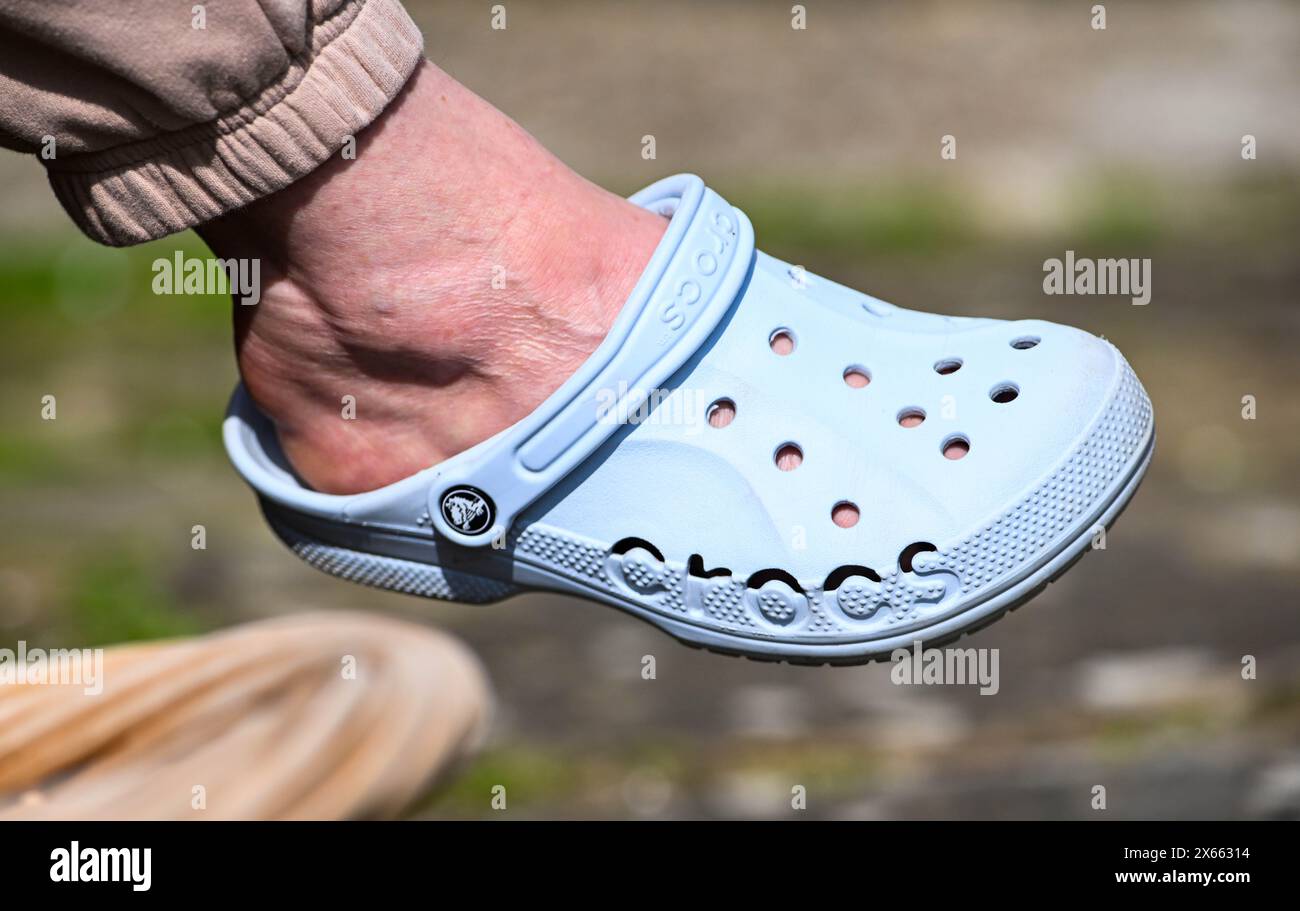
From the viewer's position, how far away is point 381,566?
894 millimetres

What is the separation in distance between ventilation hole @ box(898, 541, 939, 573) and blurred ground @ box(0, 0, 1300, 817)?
1.84 ft

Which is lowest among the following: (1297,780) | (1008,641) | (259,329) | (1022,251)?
(1297,780)

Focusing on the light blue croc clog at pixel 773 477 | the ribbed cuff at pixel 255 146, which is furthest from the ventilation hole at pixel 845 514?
the ribbed cuff at pixel 255 146

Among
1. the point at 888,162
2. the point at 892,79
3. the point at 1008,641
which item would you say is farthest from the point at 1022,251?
the point at 1008,641

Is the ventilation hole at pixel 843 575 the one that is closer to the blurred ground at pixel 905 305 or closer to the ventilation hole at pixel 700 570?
the ventilation hole at pixel 700 570

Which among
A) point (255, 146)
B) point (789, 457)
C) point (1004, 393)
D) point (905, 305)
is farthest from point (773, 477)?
point (905, 305)

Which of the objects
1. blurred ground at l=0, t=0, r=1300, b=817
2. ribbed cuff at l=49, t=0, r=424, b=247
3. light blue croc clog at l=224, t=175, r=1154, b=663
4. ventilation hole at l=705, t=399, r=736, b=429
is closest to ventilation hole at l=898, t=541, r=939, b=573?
light blue croc clog at l=224, t=175, r=1154, b=663

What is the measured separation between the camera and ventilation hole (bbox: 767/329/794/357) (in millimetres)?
866

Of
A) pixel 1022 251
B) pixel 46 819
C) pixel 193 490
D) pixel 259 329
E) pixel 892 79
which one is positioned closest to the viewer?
pixel 259 329

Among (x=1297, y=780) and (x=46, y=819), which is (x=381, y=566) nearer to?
(x=46, y=819)

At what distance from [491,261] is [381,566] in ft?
0.67

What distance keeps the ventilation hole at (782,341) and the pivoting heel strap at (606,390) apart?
0.04m

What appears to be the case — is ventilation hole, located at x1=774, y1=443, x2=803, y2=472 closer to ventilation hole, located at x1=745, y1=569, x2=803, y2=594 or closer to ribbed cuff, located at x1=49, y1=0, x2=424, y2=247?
ventilation hole, located at x1=745, y1=569, x2=803, y2=594

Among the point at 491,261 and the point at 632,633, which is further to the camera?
the point at 632,633
